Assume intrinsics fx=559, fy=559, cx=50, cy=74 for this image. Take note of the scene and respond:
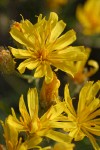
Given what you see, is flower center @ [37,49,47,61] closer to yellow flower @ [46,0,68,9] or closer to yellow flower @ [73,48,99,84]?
yellow flower @ [73,48,99,84]

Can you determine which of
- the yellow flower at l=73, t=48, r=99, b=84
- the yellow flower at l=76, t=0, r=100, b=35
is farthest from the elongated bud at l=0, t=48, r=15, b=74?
the yellow flower at l=76, t=0, r=100, b=35

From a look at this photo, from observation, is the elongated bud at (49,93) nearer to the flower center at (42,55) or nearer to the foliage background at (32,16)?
the flower center at (42,55)

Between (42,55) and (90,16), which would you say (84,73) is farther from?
(90,16)

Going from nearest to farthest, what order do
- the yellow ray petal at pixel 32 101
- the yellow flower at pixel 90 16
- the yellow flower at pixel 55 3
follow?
1. the yellow ray petal at pixel 32 101
2. the yellow flower at pixel 90 16
3. the yellow flower at pixel 55 3

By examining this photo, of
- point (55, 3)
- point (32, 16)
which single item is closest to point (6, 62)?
point (32, 16)

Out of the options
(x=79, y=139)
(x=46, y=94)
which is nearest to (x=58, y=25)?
(x=46, y=94)

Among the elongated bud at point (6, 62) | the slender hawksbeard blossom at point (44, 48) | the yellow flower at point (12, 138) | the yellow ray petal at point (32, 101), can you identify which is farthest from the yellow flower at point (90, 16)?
the yellow flower at point (12, 138)
